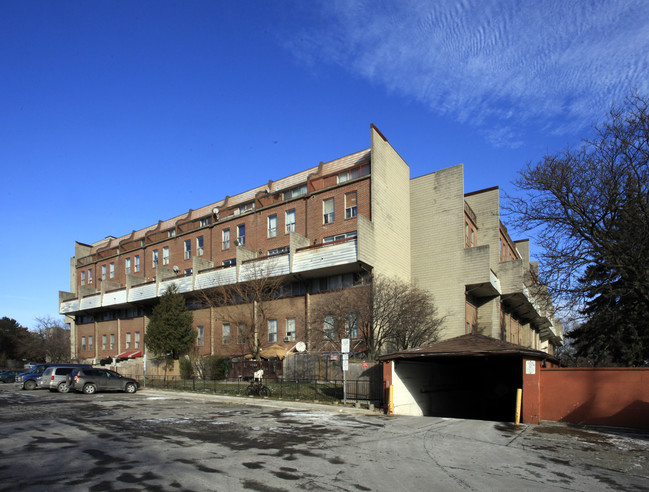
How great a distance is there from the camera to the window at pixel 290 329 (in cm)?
3719

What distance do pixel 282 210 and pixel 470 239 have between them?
51.1 ft

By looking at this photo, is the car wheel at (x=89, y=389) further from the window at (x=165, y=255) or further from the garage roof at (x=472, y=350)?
the window at (x=165, y=255)

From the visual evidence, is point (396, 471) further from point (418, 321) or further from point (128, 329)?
point (128, 329)

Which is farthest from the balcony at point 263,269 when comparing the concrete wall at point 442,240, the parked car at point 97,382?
the parked car at point 97,382

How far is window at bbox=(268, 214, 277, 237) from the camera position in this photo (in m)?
41.1

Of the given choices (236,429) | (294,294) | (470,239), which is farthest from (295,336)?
(236,429)

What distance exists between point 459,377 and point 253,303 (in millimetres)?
15510

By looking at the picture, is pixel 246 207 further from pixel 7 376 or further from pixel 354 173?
pixel 7 376

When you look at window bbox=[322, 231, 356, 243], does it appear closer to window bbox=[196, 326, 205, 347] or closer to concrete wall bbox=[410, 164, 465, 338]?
concrete wall bbox=[410, 164, 465, 338]

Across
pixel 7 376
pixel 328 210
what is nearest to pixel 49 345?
pixel 7 376

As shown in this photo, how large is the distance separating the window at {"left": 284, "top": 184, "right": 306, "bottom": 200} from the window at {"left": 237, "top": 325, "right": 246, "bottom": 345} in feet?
36.9

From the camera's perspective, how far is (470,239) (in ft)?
134

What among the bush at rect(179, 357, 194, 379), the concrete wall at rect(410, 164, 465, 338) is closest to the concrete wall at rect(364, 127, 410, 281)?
the concrete wall at rect(410, 164, 465, 338)

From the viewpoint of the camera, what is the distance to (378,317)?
94.5ft
